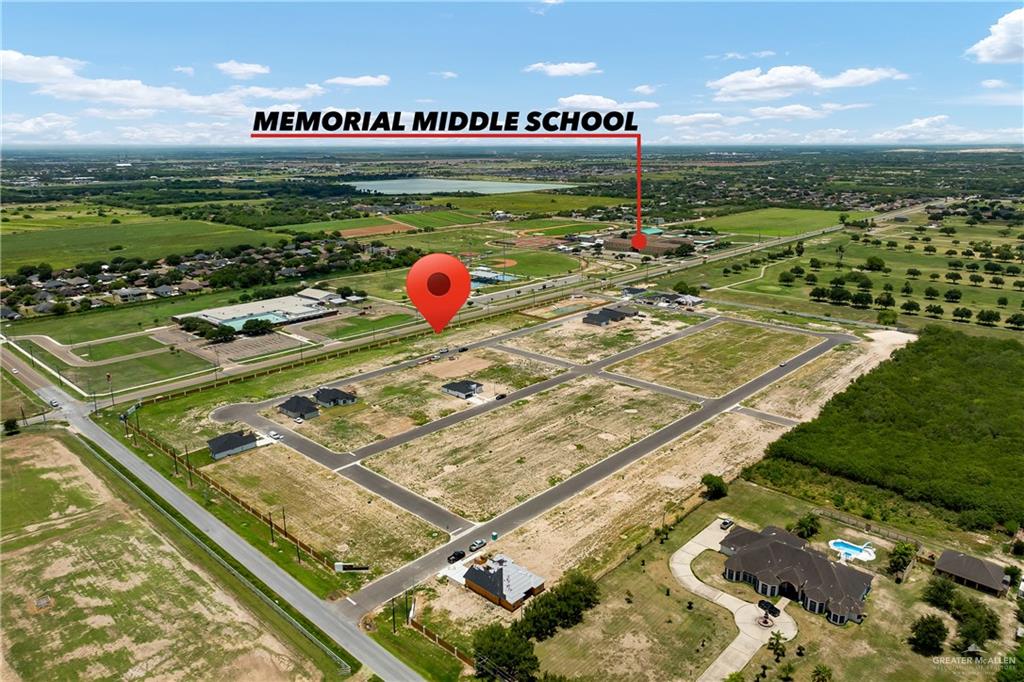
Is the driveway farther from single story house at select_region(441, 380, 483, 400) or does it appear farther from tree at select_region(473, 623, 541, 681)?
single story house at select_region(441, 380, 483, 400)

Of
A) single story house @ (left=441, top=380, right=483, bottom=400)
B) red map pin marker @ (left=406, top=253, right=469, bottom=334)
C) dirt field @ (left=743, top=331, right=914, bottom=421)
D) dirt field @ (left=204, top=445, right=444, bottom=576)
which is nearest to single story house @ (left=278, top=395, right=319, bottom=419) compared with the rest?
dirt field @ (left=204, top=445, right=444, bottom=576)

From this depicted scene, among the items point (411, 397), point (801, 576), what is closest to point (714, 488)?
point (801, 576)

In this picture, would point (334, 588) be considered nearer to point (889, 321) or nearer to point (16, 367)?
point (16, 367)

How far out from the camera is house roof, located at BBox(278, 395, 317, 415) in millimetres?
67375

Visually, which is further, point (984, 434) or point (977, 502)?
point (984, 434)

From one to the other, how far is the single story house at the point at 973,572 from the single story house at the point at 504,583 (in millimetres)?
27231

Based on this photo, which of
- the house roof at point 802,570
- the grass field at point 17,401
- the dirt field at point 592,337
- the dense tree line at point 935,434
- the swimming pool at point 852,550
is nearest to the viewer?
the house roof at point 802,570

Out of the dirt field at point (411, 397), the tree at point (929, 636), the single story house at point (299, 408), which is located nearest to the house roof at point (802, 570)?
the tree at point (929, 636)

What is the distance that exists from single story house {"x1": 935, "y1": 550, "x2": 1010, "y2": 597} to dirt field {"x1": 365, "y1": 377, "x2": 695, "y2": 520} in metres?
26.7

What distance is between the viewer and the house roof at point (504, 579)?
3978cm

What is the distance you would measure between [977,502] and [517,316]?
69.7 m

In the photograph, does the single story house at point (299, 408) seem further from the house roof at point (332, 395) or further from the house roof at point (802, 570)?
the house roof at point (802, 570)

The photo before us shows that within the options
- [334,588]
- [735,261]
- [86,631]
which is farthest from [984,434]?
[735,261]

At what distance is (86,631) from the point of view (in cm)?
3803
